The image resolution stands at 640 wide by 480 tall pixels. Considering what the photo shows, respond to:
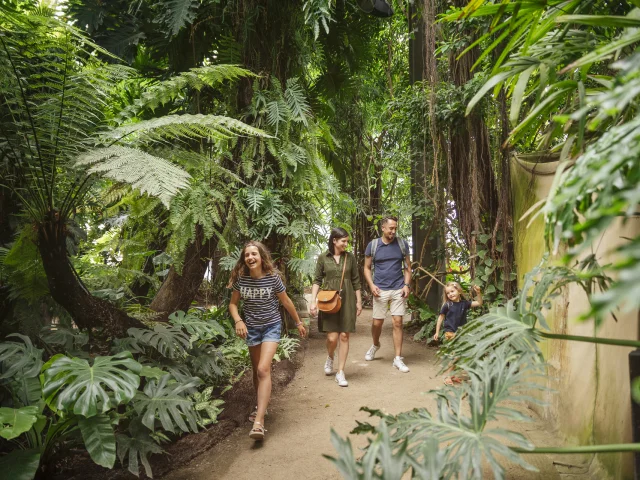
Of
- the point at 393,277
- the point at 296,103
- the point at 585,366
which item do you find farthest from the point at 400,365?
the point at 296,103

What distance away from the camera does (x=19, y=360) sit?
301cm

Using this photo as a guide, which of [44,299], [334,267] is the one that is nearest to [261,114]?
[334,267]

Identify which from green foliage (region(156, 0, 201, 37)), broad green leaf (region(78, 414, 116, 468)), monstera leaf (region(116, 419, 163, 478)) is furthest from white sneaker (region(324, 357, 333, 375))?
green foliage (region(156, 0, 201, 37))

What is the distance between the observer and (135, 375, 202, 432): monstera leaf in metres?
3.12

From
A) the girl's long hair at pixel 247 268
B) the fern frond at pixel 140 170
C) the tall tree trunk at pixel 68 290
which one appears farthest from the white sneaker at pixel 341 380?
the fern frond at pixel 140 170

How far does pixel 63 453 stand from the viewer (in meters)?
3.10

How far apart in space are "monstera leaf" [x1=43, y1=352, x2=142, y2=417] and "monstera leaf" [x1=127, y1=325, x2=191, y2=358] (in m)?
0.67

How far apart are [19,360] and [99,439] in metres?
0.77

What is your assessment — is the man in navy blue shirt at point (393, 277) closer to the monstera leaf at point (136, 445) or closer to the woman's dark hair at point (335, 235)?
the woman's dark hair at point (335, 235)

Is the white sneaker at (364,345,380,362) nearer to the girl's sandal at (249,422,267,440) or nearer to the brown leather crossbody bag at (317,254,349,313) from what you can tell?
the brown leather crossbody bag at (317,254,349,313)

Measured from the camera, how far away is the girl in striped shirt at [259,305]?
3754 mm

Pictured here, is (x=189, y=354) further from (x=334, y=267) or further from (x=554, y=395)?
(x=554, y=395)

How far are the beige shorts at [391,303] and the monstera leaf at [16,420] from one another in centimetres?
341

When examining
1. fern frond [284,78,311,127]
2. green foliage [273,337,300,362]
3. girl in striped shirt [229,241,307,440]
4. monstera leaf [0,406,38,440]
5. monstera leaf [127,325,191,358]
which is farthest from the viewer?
green foliage [273,337,300,362]
